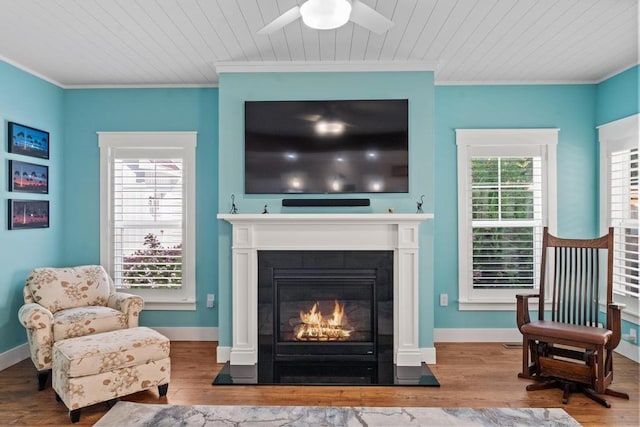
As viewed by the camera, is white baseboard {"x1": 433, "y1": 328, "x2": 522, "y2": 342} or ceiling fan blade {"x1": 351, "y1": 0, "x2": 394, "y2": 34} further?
white baseboard {"x1": 433, "y1": 328, "x2": 522, "y2": 342}

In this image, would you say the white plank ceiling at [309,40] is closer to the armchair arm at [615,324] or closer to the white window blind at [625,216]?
the white window blind at [625,216]

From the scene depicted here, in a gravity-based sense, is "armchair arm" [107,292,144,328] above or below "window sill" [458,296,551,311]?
above

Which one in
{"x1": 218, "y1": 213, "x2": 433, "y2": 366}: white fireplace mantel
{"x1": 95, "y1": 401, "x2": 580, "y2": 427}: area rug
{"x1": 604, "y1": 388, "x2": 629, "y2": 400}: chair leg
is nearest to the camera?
{"x1": 95, "y1": 401, "x2": 580, "y2": 427}: area rug

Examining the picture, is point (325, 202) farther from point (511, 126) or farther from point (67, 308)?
point (67, 308)

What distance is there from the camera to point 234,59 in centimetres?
376

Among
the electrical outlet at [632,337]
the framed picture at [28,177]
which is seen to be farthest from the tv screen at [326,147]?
the electrical outlet at [632,337]

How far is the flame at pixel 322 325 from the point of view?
12.7 ft

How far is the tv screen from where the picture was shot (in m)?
3.86

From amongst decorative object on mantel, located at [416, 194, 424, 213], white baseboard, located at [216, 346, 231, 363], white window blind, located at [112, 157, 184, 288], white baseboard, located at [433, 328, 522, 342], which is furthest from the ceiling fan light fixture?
white baseboard, located at [433, 328, 522, 342]

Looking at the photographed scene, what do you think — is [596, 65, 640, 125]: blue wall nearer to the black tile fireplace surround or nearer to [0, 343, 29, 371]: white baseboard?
the black tile fireplace surround

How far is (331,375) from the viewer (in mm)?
3480

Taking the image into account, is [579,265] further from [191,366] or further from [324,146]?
[191,366]

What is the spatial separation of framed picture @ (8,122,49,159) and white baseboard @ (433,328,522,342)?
4210 mm

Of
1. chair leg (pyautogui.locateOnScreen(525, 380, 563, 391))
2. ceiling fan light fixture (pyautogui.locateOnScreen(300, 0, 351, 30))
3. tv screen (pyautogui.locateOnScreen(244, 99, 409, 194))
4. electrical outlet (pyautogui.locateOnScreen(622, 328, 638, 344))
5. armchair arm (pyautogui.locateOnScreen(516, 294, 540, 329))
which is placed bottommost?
chair leg (pyautogui.locateOnScreen(525, 380, 563, 391))
